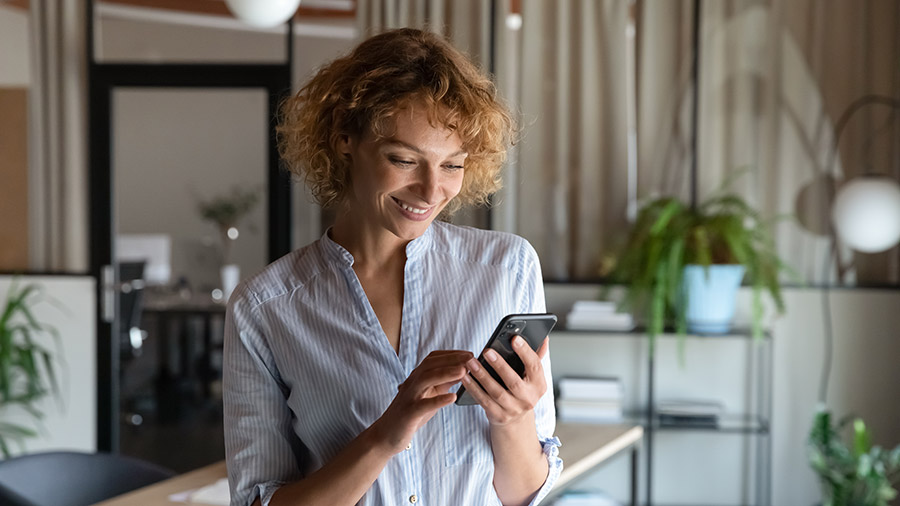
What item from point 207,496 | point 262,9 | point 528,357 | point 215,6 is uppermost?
point 215,6

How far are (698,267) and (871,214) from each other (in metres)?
0.70

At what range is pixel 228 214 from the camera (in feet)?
16.1

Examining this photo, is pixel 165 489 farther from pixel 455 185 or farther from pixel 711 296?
pixel 711 296

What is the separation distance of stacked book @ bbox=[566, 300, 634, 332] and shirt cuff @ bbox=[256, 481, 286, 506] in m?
2.88

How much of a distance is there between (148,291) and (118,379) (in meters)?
0.48

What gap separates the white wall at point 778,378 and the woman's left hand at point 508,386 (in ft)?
10.4

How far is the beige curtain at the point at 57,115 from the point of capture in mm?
4859

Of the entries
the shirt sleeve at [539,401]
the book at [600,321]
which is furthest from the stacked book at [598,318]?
the shirt sleeve at [539,401]

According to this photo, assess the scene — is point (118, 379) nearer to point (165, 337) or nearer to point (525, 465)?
point (165, 337)

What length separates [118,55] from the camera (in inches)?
193

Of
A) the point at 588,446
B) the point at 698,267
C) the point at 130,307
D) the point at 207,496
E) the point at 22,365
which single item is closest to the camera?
the point at 207,496

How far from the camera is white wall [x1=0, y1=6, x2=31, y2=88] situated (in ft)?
15.9

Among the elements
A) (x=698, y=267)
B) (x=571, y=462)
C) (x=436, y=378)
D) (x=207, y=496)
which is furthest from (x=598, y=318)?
(x=436, y=378)

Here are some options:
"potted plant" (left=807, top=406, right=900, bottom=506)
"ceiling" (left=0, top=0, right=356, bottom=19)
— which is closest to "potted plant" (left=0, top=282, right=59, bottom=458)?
"ceiling" (left=0, top=0, right=356, bottom=19)
